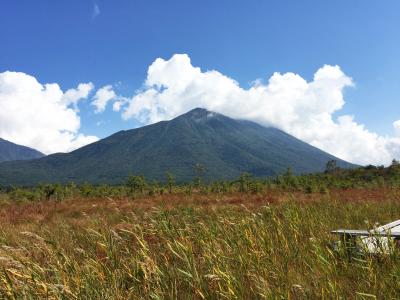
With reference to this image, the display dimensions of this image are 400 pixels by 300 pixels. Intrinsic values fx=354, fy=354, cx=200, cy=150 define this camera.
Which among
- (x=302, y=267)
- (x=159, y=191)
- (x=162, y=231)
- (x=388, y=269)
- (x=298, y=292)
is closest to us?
(x=298, y=292)

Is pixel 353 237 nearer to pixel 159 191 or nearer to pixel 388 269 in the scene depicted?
pixel 388 269

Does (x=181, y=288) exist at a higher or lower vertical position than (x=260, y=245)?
lower

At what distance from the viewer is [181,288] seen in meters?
3.72

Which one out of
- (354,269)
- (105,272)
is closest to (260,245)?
(354,269)

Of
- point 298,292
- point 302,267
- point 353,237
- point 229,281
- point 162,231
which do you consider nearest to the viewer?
point 229,281

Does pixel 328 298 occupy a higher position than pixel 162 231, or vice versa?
pixel 162 231

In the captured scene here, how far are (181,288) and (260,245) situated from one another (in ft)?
3.68

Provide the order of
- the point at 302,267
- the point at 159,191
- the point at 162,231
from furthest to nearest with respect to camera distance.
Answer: the point at 159,191
the point at 162,231
the point at 302,267

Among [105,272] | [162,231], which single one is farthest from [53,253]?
[162,231]

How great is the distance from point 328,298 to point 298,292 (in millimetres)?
299

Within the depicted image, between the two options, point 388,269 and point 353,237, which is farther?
point 353,237

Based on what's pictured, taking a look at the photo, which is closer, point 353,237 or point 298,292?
point 298,292

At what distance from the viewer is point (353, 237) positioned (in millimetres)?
4609

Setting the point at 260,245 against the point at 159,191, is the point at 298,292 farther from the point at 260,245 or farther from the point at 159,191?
the point at 159,191
